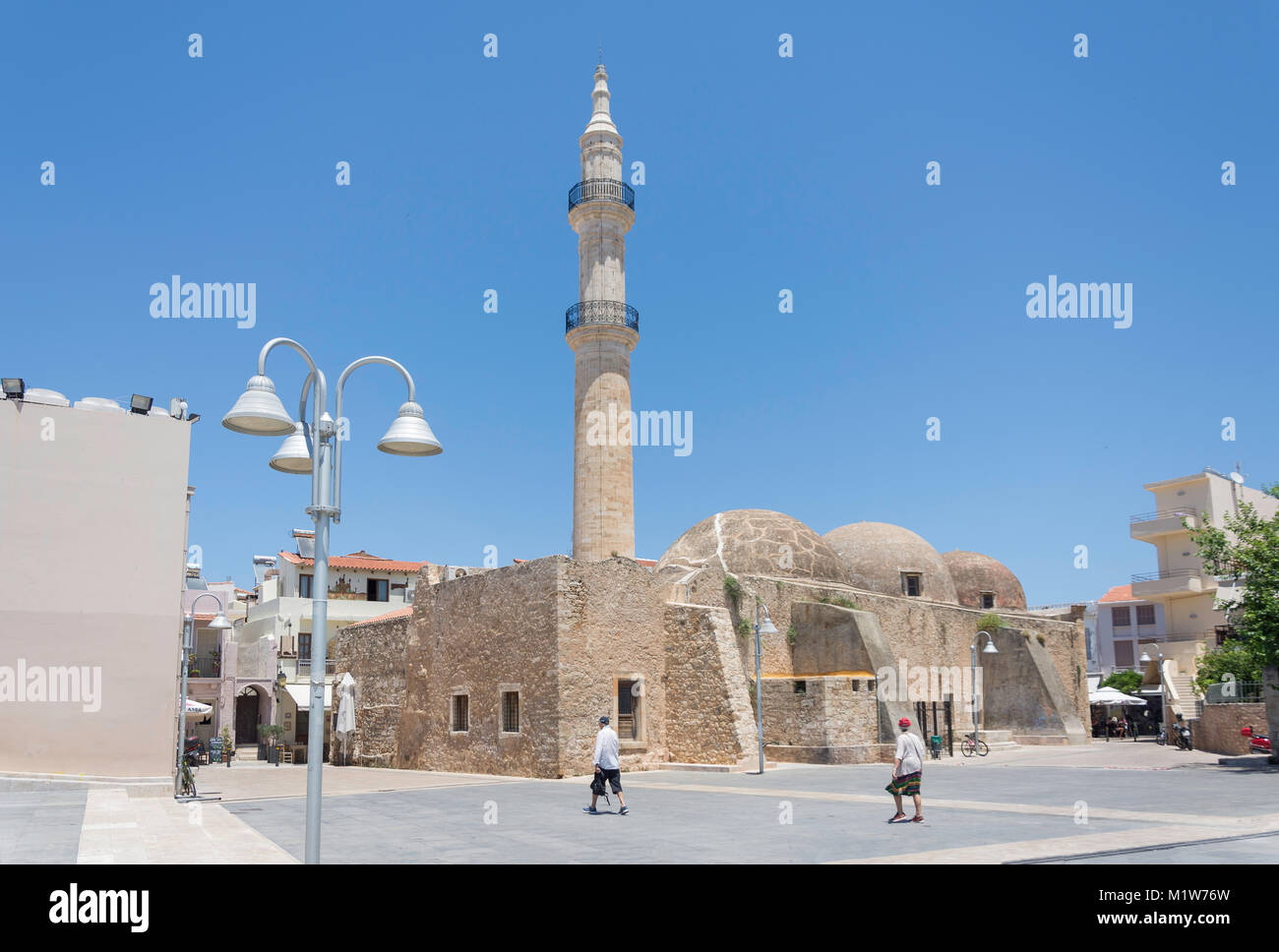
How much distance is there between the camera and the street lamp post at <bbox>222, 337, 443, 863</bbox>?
746 centimetres

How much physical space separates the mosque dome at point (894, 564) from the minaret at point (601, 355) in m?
10.1

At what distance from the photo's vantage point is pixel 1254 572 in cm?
2073

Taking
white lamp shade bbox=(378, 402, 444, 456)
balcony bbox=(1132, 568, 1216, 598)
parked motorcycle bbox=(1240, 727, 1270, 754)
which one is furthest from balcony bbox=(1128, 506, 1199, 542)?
white lamp shade bbox=(378, 402, 444, 456)

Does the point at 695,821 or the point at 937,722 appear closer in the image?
the point at 695,821

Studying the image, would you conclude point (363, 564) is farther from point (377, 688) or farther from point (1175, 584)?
point (1175, 584)

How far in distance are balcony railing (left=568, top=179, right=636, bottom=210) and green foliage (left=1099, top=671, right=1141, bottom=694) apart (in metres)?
33.5

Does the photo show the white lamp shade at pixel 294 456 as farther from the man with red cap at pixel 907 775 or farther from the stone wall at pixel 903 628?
the stone wall at pixel 903 628

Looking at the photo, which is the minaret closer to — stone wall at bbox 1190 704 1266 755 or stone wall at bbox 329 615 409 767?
stone wall at bbox 329 615 409 767

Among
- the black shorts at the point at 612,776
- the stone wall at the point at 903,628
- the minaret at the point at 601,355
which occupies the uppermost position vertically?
the minaret at the point at 601,355

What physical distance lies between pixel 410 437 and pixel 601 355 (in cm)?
2114

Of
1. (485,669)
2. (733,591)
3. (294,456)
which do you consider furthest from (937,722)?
(294,456)

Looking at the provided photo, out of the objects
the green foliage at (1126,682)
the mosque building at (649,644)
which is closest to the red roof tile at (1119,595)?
the green foliage at (1126,682)

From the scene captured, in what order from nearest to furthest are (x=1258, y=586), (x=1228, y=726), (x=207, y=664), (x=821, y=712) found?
(x=1258, y=586) → (x=821, y=712) → (x=1228, y=726) → (x=207, y=664)

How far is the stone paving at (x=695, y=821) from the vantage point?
9.43 metres
